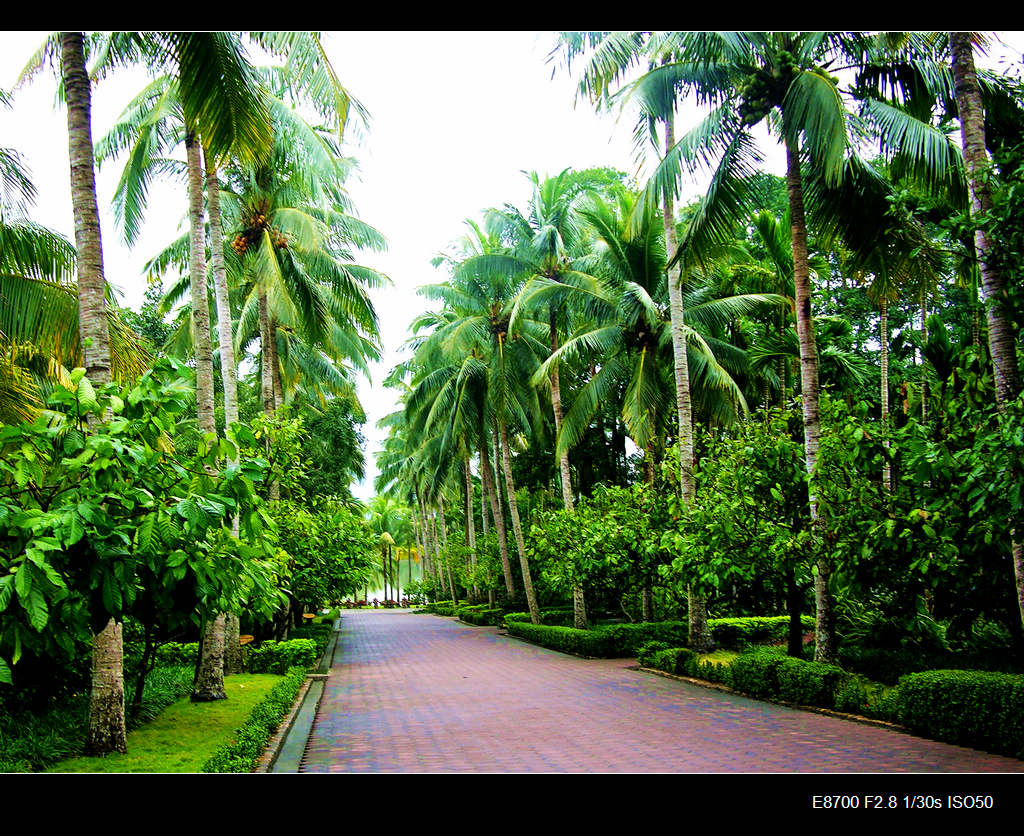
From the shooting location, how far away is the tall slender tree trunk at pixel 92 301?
812cm

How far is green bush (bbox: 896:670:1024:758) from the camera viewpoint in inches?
307

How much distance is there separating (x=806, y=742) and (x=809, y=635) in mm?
10537

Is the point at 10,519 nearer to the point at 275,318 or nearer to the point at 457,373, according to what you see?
the point at 275,318

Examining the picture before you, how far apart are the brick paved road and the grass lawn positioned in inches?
39.6

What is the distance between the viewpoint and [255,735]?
838cm

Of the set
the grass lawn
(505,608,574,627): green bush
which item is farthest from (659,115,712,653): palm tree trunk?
(505,608,574,627): green bush

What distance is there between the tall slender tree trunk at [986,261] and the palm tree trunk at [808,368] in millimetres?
3535

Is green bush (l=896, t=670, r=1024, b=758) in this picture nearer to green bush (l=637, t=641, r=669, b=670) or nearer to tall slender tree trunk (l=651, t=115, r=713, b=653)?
tall slender tree trunk (l=651, t=115, r=713, b=653)

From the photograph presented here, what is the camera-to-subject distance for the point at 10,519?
524cm

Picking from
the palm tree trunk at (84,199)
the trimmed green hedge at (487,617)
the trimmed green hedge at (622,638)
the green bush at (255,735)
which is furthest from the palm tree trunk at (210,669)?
the trimmed green hedge at (487,617)

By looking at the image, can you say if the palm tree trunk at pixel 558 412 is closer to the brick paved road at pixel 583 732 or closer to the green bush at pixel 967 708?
the brick paved road at pixel 583 732

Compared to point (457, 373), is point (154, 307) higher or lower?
higher
